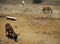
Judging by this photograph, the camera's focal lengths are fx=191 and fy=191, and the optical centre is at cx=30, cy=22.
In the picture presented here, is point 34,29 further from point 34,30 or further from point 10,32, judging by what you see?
point 10,32

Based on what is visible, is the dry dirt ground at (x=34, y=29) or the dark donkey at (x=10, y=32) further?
the dry dirt ground at (x=34, y=29)

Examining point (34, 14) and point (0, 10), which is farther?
point (0, 10)

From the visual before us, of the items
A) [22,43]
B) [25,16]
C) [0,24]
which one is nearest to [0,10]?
[25,16]

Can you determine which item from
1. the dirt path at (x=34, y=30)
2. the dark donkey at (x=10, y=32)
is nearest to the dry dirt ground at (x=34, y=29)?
the dirt path at (x=34, y=30)

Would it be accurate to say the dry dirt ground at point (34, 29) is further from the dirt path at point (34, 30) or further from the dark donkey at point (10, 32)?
the dark donkey at point (10, 32)

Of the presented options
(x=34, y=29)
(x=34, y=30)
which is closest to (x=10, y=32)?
(x=34, y=30)

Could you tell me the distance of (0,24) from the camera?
40.1 feet

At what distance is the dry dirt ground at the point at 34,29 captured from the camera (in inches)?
392

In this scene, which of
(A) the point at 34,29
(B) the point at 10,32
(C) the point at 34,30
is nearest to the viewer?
(B) the point at 10,32

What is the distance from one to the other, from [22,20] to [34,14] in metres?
2.00

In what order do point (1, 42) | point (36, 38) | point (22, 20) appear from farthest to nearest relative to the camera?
point (22, 20), point (36, 38), point (1, 42)

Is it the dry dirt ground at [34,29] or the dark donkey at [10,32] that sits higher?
the dark donkey at [10,32]

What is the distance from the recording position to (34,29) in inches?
460

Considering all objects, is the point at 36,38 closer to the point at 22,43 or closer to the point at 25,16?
the point at 22,43
